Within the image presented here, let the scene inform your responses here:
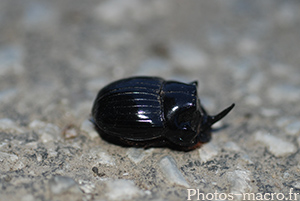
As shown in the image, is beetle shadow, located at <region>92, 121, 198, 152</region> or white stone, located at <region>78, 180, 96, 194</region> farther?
beetle shadow, located at <region>92, 121, 198, 152</region>

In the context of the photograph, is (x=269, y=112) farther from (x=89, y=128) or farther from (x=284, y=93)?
(x=89, y=128)

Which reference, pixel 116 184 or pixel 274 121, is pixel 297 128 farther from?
pixel 116 184

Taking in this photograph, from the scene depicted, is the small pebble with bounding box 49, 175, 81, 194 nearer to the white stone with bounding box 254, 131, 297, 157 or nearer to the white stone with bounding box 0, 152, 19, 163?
the white stone with bounding box 0, 152, 19, 163

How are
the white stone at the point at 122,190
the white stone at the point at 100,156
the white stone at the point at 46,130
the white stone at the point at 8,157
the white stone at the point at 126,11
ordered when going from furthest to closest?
the white stone at the point at 126,11, the white stone at the point at 46,130, the white stone at the point at 100,156, the white stone at the point at 8,157, the white stone at the point at 122,190

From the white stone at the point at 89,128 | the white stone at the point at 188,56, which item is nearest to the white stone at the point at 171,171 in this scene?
the white stone at the point at 89,128

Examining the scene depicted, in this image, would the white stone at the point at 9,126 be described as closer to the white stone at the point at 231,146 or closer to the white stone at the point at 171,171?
the white stone at the point at 171,171

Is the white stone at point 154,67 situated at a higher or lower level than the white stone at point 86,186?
higher

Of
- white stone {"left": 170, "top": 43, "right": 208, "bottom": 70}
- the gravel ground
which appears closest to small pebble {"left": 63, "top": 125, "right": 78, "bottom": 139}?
the gravel ground
